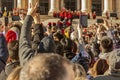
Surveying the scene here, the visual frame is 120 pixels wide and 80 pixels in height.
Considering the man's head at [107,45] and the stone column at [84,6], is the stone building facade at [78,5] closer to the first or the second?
the stone column at [84,6]

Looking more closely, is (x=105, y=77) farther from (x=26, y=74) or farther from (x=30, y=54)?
(x=26, y=74)

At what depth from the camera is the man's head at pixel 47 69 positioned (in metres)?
3.03

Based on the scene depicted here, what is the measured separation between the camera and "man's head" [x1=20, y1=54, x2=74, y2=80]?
3.03m

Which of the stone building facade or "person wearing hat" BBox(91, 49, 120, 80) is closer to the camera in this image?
"person wearing hat" BBox(91, 49, 120, 80)

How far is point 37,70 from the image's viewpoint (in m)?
3.05

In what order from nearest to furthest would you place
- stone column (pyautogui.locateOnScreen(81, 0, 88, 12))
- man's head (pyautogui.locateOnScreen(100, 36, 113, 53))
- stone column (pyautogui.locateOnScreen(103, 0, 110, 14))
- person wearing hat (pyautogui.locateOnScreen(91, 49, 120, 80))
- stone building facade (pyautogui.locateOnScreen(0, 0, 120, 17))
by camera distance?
person wearing hat (pyautogui.locateOnScreen(91, 49, 120, 80))
man's head (pyautogui.locateOnScreen(100, 36, 113, 53))
stone column (pyautogui.locateOnScreen(81, 0, 88, 12))
stone building facade (pyautogui.locateOnScreen(0, 0, 120, 17))
stone column (pyautogui.locateOnScreen(103, 0, 110, 14))

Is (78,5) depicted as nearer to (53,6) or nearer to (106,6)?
(106,6)

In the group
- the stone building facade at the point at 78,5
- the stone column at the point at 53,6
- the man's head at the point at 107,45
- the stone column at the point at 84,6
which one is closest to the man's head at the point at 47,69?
the man's head at the point at 107,45

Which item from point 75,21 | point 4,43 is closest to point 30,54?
point 4,43

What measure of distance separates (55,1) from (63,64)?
50.0m

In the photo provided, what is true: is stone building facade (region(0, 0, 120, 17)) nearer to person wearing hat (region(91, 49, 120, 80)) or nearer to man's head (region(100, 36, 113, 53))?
man's head (region(100, 36, 113, 53))

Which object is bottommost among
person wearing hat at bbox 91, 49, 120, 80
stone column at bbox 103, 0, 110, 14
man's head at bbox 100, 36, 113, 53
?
person wearing hat at bbox 91, 49, 120, 80

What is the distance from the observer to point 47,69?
304 cm

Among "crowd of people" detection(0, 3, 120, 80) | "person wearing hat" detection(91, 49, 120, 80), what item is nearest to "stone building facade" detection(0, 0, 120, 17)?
"crowd of people" detection(0, 3, 120, 80)
